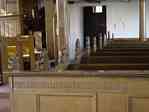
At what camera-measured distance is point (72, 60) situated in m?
4.91

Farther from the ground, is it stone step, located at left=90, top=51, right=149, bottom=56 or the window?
the window

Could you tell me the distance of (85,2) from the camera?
11.7 meters

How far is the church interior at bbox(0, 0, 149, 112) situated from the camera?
2.87 metres

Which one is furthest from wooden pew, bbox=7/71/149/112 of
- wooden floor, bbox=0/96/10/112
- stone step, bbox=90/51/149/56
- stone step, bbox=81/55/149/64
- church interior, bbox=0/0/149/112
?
stone step, bbox=90/51/149/56

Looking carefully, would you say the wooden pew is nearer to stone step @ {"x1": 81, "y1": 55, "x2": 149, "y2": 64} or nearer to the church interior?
the church interior

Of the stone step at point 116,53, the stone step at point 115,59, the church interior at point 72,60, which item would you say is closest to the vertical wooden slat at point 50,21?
the church interior at point 72,60

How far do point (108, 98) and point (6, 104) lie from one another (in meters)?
2.77

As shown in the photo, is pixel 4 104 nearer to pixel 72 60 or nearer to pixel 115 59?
pixel 72 60

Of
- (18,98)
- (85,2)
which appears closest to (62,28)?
(18,98)

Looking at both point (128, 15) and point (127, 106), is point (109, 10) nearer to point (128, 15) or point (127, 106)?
point (128, 15)

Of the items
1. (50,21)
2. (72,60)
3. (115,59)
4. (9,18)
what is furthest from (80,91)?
(9,18)

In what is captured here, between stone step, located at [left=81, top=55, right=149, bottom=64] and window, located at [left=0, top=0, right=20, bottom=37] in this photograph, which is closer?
stone step, located at [left=81, top=55, right=149, bottom=64]

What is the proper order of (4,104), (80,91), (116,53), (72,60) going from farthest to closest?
1. (116,53)
2. (4,104)
3. (72,60)
4. (80,91)

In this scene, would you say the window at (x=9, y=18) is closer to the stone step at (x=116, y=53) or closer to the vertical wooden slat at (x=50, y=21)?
the vertical wooden slat at (x=50, y=21)
